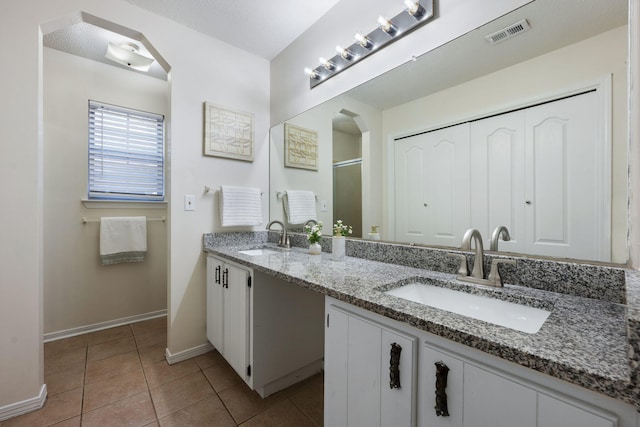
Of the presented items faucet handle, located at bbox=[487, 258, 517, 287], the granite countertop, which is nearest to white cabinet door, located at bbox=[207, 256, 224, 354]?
the granite countertop

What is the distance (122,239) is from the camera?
8.09 feet

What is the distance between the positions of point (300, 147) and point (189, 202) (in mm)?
947

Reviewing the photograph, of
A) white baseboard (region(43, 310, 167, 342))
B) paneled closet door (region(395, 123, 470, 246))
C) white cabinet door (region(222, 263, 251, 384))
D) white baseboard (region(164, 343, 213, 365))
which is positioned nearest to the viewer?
paneled closet door (region(395, 123, 470, 246))

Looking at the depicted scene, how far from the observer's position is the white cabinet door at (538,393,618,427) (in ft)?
1.52

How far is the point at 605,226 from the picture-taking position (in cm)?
87

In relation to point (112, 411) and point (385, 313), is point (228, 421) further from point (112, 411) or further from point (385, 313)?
point (385, 313)

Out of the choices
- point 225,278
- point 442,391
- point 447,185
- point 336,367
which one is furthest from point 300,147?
point 442,391

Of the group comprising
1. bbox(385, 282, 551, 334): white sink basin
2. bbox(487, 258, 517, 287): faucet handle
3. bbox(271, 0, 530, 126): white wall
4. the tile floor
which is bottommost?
the tile floor

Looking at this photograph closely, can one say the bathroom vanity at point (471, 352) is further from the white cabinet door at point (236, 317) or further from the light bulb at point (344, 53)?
the light bulb at point (344, 53)

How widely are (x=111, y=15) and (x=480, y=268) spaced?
2471 millimetres

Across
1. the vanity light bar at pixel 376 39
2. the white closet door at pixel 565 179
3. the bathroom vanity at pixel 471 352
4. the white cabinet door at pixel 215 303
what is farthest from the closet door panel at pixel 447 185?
the white cabinet door at pixel 215 303

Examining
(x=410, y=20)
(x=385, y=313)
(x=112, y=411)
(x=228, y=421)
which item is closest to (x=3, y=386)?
(x=112, y=411)

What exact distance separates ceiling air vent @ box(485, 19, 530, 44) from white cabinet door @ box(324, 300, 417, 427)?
3.87 ft

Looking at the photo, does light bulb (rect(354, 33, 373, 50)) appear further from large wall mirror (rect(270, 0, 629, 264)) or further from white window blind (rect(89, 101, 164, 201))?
white window blind (rect(89, 101, 164, 201))
